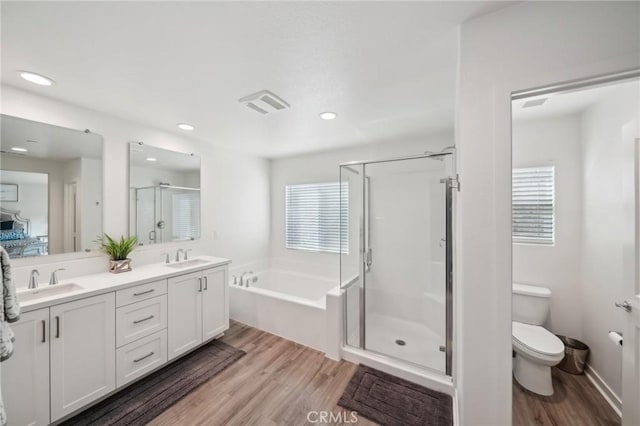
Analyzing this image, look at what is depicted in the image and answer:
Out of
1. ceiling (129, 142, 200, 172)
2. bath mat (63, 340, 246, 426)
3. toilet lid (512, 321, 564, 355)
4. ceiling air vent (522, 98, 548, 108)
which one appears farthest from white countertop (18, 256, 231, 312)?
ceiling air vent (522, 98, 548, 108)

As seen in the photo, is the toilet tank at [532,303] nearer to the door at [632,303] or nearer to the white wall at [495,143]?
the door at [632,303]

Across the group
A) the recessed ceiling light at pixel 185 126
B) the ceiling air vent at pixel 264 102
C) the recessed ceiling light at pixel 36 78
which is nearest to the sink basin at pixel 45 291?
the recessed ceiling light at pixel 36 78

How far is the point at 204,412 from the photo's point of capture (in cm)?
165

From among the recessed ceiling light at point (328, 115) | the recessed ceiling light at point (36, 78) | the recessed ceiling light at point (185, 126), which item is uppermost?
the recessed ceiling light at point (328, 115)

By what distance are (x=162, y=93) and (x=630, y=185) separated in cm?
322

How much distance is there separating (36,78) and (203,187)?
1.66 m

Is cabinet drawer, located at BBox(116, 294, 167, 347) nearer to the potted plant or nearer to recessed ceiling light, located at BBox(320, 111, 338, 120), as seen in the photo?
the potted plant

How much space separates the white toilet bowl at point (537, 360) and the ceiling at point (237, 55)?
208cm

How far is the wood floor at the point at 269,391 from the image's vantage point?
1600 millimetres

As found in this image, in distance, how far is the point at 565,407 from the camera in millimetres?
1582

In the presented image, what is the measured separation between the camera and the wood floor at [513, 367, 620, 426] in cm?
149

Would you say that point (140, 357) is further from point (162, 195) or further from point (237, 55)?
point (237, 55)

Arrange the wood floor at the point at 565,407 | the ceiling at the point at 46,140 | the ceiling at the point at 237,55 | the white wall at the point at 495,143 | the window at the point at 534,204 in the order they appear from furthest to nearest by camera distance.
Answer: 1. the window at the point at 534,204
2. the ceiling at the point at 46,140
3. the wood floor at the point at 565,407
4. the ceiling at the point at 237,55
5. the white wall at the point at 495,143

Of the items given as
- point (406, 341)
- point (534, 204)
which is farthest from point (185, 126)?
point (534, 204)
